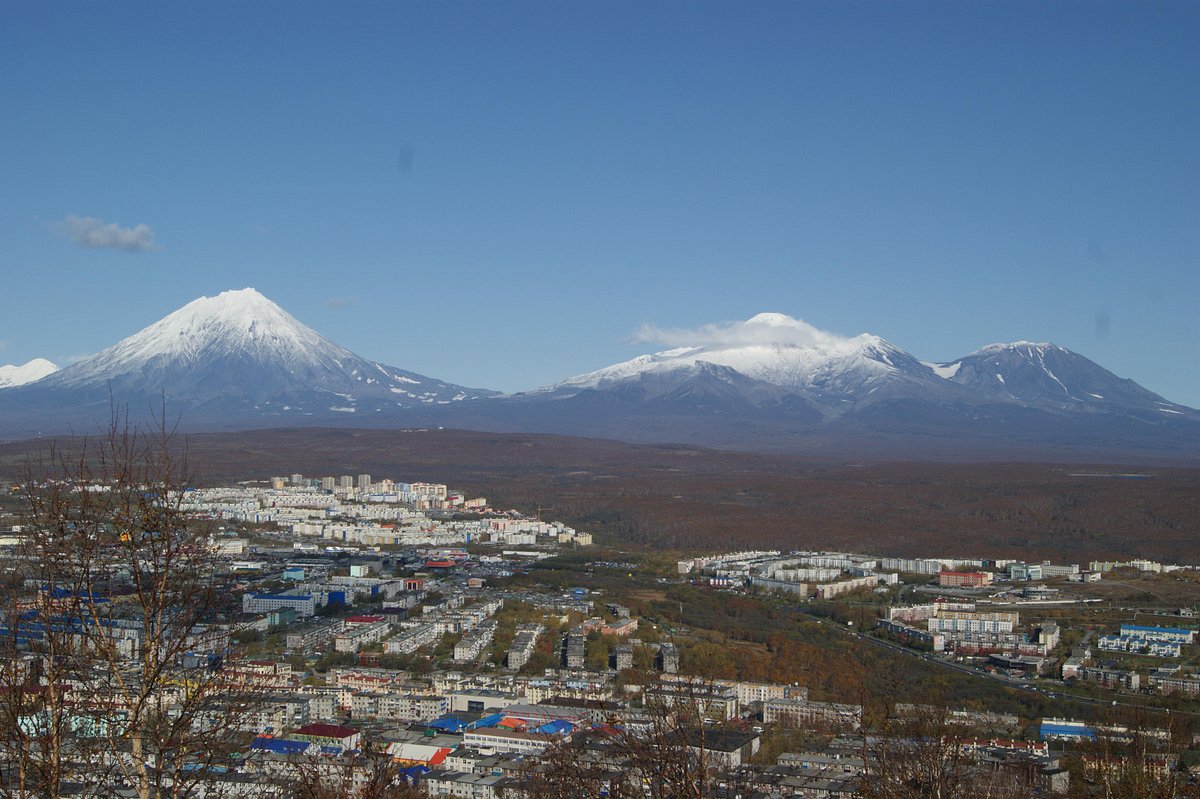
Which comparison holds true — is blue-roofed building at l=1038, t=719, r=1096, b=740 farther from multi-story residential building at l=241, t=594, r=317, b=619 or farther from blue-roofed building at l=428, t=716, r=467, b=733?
multi-story residential building at l=241, t=594, r=317, b=619

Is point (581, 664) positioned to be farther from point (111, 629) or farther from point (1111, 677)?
point (111, 629)

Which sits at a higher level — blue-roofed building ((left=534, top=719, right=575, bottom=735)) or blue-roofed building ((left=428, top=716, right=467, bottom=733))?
blue-roofed building ((left=534, top=719, right=575, bottom=735))

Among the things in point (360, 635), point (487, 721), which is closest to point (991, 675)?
point (487, 721)

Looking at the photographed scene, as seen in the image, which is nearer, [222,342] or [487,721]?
[487,721]

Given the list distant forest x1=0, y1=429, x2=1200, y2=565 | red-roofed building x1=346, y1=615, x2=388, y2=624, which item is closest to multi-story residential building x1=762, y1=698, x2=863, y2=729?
red-roofed building x1=346, y1=615, x2=388, y2=624

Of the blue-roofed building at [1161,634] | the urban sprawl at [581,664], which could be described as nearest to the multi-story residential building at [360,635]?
the urban sprawl at [581,664]

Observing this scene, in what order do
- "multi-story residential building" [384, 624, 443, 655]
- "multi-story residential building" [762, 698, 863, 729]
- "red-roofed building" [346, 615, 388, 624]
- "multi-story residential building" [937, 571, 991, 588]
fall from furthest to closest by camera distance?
1. "multi-story residential building" [937, 571, 991, 588]
2. "red-roofed building" [346, 615, 388, 624]
3. "multi-story residential building" [384, 624, 443, 655]
4. "multi-story residential building" [762, 698, 863, 729]

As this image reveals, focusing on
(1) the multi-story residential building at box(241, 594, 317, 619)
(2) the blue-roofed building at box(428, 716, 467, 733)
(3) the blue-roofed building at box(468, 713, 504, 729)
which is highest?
(1) the multi-story residential building at box(241, 594, 317, 619)
